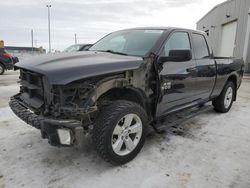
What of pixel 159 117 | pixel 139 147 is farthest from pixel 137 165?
pixel 159 117

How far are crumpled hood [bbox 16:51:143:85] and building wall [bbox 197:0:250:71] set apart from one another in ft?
45.3

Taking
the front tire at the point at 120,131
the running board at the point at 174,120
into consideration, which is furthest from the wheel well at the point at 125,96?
the running board at the point at 174,120

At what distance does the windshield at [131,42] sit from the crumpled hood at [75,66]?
1.28 ft

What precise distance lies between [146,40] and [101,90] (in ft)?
4.20

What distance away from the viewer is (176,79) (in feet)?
10.5

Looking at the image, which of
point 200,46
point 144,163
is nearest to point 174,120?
point 144,163

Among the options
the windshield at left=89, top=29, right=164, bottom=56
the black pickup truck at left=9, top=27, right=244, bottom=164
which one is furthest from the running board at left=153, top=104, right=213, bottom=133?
the windshield at left=89, top=29, right=164, bottom=56

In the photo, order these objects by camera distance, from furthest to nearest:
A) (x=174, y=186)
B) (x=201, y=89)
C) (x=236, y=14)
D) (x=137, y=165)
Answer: (x=236, y=14) → (x=201, y=89) → (x=137, y=165) → (x=174, y=186)

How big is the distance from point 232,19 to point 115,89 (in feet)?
53.0

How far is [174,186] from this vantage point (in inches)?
89.3

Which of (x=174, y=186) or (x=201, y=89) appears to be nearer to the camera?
(x=174, y=186)

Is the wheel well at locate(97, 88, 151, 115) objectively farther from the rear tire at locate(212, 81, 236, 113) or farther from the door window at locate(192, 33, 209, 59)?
the rear tire at locate(212, 81, 236, 113)

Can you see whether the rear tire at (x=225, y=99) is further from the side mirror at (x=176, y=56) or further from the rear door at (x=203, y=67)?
the side mirror at (x=176, y=56)

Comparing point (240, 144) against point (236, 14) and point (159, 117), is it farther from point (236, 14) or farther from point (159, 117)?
point (236, 14)
